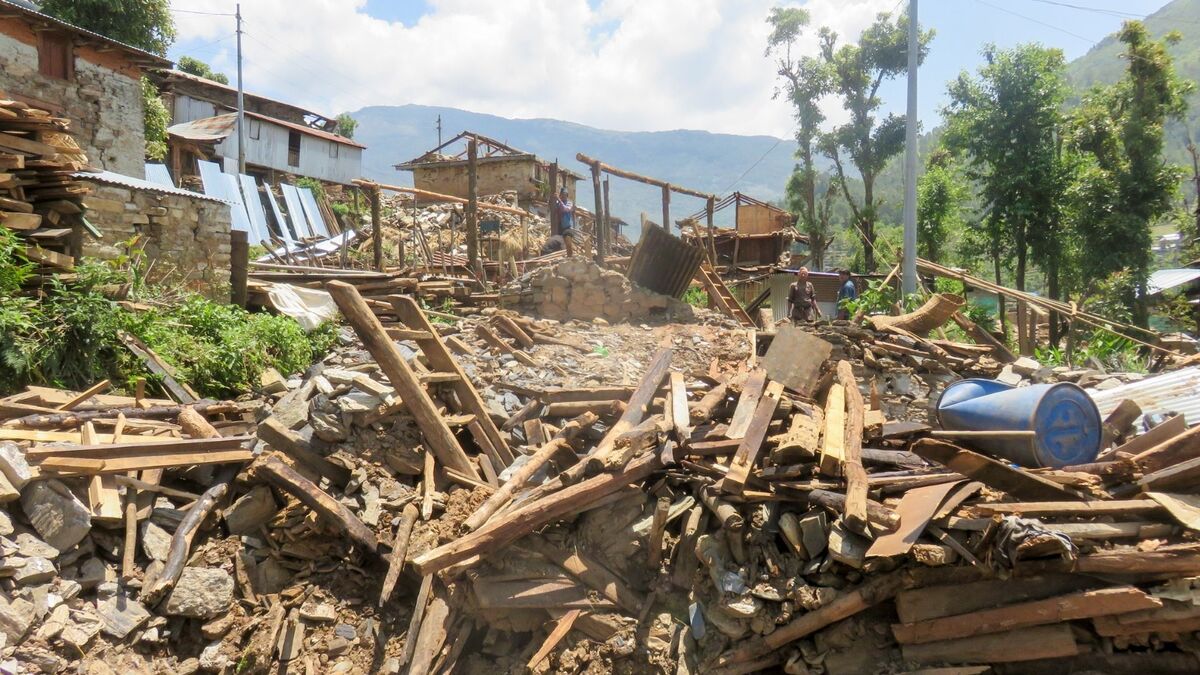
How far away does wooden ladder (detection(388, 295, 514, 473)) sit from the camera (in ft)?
19.2

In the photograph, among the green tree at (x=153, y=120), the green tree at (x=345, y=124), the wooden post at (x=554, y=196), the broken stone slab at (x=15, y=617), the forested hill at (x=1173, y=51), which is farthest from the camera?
Result: the forested hill at (x=1173, y=51)

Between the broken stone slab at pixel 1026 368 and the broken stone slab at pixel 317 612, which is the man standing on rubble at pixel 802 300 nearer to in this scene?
the broken stone slab at pixel 1026 368

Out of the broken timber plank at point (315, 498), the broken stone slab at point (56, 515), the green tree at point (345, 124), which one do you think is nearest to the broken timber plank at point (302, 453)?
the broken timber plank at point (315, 498)

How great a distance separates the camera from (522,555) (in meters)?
4.59

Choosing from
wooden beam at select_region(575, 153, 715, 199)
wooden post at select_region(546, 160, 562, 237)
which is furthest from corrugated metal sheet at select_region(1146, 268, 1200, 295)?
wooden post at select_region(546, 160, 562, 237)

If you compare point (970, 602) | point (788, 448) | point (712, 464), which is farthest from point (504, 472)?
point (970, 602)

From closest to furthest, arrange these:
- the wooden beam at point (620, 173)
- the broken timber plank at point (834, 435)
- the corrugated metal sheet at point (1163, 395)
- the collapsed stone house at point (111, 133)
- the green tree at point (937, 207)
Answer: the broken timber plank at point (834, 435), the corrugated metal sheet at point (1163, 395), the collapsed stone house at point (111, 133), the wooden beam at point (620, 173), the green tree at point (937, 207)

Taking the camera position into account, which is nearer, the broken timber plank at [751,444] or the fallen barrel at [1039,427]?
the broken timber plank at [751,444]

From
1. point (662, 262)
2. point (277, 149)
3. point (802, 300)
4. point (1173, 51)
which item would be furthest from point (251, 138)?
point (1173, 51)

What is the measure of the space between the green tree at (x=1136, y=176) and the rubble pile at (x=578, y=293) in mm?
14537

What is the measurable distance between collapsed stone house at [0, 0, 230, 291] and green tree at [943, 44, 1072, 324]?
20.6 m

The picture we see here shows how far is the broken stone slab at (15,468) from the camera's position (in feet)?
14.9

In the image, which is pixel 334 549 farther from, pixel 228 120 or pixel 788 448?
pixel 228 120

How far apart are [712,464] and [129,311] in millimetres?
7056
